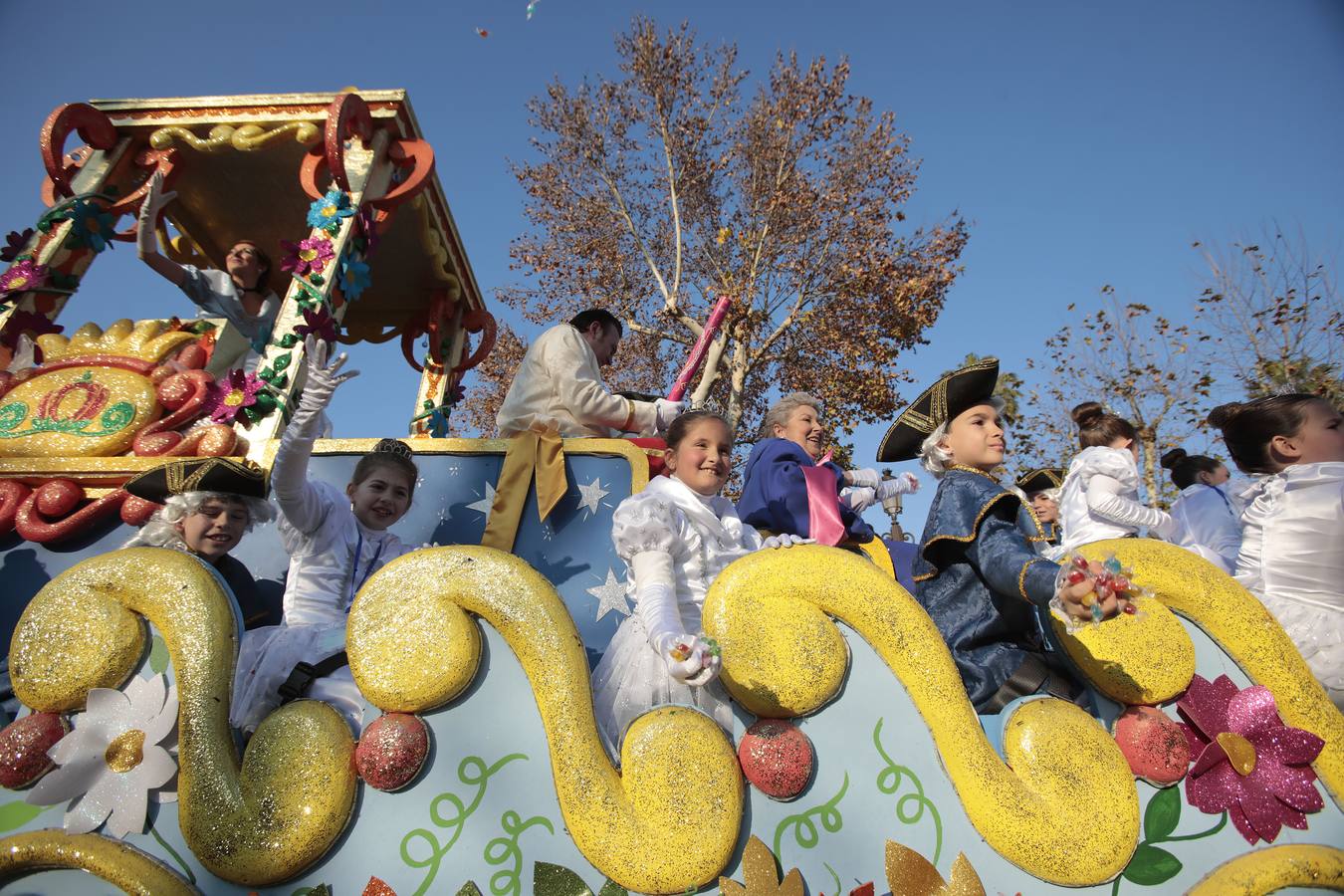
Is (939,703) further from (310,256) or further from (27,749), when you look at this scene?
(310,256)

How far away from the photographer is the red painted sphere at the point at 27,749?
1374mm

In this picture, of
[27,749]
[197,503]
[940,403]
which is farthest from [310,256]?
[940,403]

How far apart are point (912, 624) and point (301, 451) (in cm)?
200

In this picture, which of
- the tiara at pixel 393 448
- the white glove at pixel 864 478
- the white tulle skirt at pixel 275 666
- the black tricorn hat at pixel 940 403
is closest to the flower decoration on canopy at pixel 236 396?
the tiara at pixel 393 448

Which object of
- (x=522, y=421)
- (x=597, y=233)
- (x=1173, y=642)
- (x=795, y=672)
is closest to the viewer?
(x=795, y=672)

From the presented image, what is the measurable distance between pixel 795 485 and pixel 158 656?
2470 millimetres

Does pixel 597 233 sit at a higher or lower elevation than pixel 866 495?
higher

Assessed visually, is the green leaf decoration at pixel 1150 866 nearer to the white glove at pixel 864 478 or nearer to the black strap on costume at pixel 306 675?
the black strap on costume at pixel 306 675

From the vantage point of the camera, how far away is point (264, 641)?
197 centimetres

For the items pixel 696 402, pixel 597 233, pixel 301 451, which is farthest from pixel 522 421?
pixel 597 233

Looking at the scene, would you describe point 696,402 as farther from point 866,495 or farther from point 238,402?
point 238,402

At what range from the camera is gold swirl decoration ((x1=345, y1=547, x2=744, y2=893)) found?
1.31 meters

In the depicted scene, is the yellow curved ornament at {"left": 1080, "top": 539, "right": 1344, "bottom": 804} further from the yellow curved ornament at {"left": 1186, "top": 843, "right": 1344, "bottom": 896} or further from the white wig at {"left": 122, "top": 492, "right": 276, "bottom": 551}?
the white wig at {"left": 122, "top": 492, "right": 276, "bottom": 551}

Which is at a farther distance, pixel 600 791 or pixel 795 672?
pixel 795 672
